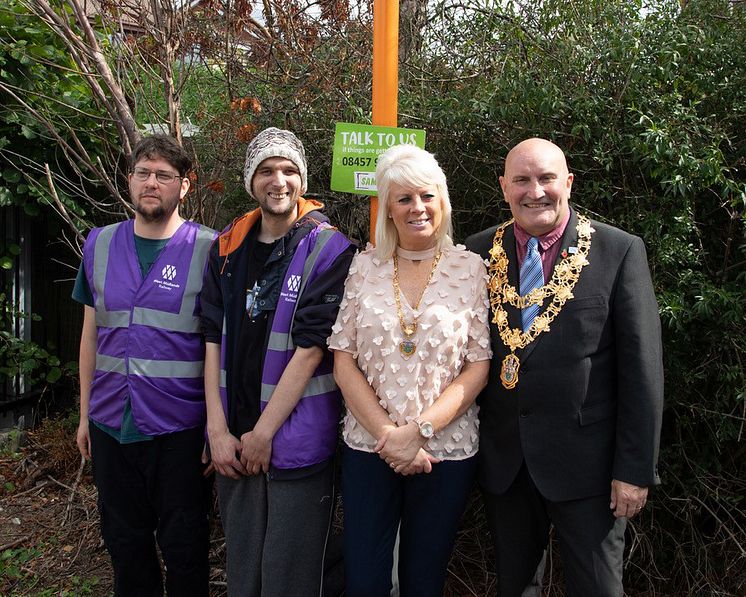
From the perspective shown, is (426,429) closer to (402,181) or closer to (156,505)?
(402,181)

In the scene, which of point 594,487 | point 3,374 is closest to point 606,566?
point 594,487

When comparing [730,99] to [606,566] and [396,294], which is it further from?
[606,566]

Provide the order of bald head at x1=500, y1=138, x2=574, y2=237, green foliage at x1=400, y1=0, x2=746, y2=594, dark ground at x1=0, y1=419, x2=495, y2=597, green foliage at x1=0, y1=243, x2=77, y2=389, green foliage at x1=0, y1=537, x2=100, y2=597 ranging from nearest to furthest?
bald head at x1=500, y1=138, x2=574, y2=237 → green foliage at x1=400, y1=0, x2=746, y2=594 → dark ground at x1=0, y1=419, x2=495, y2=597 → green foliage at x1=0, y1=537, x2=100, y2=597 → green foliage at x1=0, y1=243, x2=77, y2=389

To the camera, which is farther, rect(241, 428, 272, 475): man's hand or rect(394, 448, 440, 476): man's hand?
rect(241, 428, 272, 475): man's hand

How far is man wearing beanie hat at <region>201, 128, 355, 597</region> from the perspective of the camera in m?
2.55

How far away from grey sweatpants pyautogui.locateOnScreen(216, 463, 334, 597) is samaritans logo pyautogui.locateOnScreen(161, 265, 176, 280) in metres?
0.84

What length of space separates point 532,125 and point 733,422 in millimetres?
1569

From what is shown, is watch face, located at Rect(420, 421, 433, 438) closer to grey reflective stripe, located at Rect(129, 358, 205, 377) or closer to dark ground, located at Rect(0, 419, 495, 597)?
dark ground, located at Rect(0, 419, 495, 597)

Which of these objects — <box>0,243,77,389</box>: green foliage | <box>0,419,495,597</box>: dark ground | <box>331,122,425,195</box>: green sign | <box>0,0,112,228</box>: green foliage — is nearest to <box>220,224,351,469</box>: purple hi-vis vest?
<box>331,122,425,195</box>: green sign

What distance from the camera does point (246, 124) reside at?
393cm

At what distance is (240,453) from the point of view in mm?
2602

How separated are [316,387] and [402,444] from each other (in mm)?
454

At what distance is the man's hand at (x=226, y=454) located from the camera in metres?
2.59

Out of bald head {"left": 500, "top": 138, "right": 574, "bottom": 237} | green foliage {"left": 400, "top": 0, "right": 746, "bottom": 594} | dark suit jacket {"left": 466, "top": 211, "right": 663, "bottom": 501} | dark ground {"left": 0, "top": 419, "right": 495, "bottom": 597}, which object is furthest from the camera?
dark ground {"left": 0, "top": 419, "right": 495, "bottom": 597}
